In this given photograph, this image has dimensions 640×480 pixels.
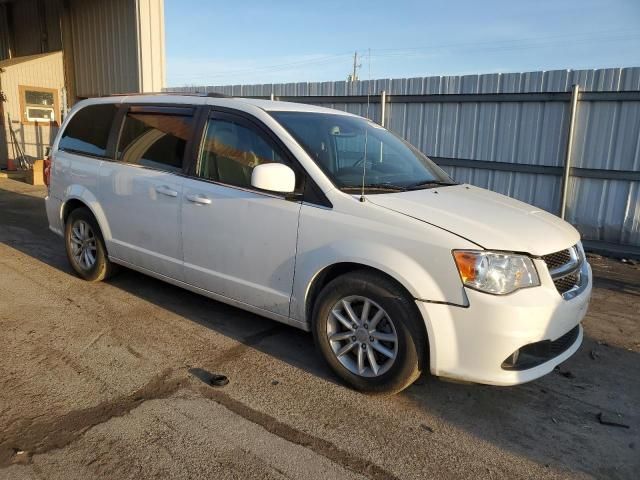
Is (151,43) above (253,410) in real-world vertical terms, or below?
above

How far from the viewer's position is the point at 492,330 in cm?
298

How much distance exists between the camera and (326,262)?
3479 mm

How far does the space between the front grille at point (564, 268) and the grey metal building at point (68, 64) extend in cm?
1186

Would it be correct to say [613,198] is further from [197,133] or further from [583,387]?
[197,133]

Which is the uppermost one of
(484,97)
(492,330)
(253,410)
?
A: (484,97)

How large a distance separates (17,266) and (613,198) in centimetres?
778

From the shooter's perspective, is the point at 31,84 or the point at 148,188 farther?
the point at 31,84

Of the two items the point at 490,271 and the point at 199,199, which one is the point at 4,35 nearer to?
the point at 199,199

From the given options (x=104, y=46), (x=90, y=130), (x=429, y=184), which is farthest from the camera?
(x=104, y=46)

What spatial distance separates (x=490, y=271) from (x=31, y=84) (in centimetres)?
1550

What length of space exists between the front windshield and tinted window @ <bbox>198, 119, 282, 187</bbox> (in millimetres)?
240

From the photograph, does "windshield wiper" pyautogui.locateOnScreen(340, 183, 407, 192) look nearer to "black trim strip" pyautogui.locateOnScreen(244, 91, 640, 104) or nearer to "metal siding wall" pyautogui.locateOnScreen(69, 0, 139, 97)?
"black trim strip" pyautogui.locateOnScreen(244, 91, 640, 104)

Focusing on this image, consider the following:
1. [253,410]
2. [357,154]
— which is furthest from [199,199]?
[253,410]

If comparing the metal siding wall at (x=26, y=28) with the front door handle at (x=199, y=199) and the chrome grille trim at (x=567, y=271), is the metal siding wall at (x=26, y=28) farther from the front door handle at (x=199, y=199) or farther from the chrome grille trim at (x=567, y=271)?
the chrome grille trim at (x=567, y=271)
